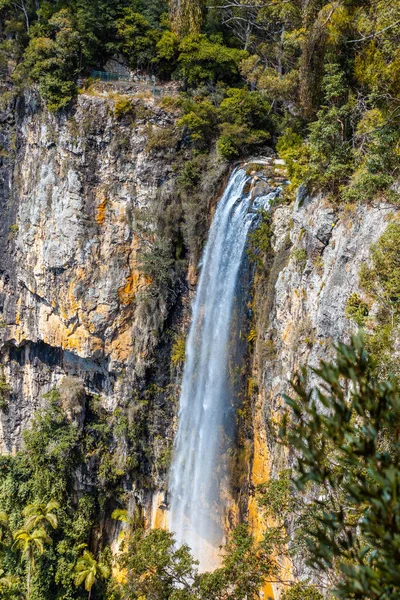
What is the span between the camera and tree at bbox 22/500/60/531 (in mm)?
13641

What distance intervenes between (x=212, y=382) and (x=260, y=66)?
9139 millimetres

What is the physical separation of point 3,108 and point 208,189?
953 centimetres

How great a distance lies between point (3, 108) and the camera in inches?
656

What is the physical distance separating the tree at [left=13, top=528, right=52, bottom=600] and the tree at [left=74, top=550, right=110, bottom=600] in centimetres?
129

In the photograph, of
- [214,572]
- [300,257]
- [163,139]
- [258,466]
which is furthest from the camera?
[163,139]

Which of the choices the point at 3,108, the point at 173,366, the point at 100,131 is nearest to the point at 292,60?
the point at 100,131

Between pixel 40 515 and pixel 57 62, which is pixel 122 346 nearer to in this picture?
pixel 40 515

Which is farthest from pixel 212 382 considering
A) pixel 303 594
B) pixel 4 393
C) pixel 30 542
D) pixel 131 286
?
pixel 4 393

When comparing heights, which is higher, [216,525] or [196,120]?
[196,120]

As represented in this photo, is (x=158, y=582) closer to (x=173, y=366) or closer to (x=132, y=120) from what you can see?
(x=173, y=366)

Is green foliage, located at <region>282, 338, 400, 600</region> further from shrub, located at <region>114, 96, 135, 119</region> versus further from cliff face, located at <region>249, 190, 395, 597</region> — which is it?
shrub, located at <region>114, 96, 135, 119</region>

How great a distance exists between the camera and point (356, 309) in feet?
20.0

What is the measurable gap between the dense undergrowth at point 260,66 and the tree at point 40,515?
40.1 feet

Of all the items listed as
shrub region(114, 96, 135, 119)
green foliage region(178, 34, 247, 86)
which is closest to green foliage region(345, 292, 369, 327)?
shrub region(114, 96, 135, 119)
